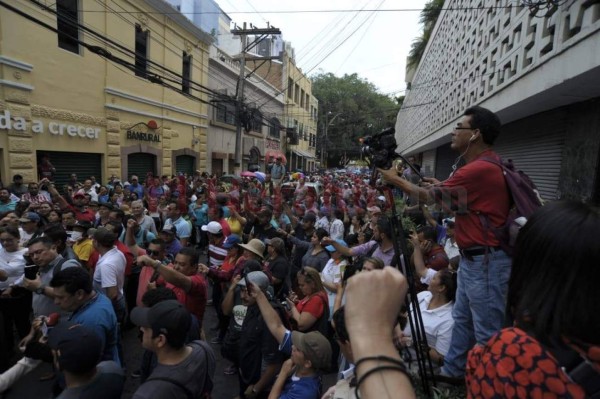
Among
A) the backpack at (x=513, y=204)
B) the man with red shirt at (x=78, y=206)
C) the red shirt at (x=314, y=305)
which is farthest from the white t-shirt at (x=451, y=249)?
the man with red shirt at (x=78, y=206)

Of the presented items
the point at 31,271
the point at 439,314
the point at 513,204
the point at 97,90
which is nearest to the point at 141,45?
the point at 97,90

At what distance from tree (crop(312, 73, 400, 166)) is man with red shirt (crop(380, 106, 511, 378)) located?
43.6 m

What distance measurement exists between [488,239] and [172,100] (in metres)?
15.6

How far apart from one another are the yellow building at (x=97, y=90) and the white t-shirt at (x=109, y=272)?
14.7 ft

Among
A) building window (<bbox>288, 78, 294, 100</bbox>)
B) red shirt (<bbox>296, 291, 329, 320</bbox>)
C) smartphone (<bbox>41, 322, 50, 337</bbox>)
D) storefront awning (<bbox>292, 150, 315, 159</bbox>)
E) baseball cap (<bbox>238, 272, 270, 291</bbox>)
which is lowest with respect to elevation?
smartphone (<bbox>41, 322, 50, 337</bbox>)


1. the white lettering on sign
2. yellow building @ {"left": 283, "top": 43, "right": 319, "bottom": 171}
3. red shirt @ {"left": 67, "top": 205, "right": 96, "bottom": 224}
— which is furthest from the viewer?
yellow building @ {"left": 283, "top": 43, "right": 319, "bottom": 171}

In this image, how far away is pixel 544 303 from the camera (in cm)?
92

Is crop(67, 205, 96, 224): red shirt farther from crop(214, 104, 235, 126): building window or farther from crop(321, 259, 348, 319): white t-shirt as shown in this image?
crop(214, 104, 235, 126): building window

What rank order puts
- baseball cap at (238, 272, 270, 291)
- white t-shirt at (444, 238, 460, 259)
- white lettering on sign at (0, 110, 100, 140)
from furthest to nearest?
white lettering on sign at (0, 110, 100, 140)
white t-shirt at (444, 238, 460, 259)
baseball cap at (238, 272, 270, 291)

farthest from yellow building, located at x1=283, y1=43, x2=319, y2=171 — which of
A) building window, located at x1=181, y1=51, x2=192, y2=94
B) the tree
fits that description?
building window, located at x1=181, y1=51, x2=192, y2=94

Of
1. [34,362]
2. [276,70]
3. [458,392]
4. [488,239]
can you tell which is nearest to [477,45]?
[488,239]

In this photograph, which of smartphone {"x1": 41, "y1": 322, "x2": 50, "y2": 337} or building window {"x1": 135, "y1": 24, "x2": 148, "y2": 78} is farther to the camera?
building window {"x1": 135, "y1": 24, "x2": 148, "y2": 78}

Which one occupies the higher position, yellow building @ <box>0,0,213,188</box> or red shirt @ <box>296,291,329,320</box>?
yellow building @ <box>0,0,213,188</box>

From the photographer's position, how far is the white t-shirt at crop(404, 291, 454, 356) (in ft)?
9.40
